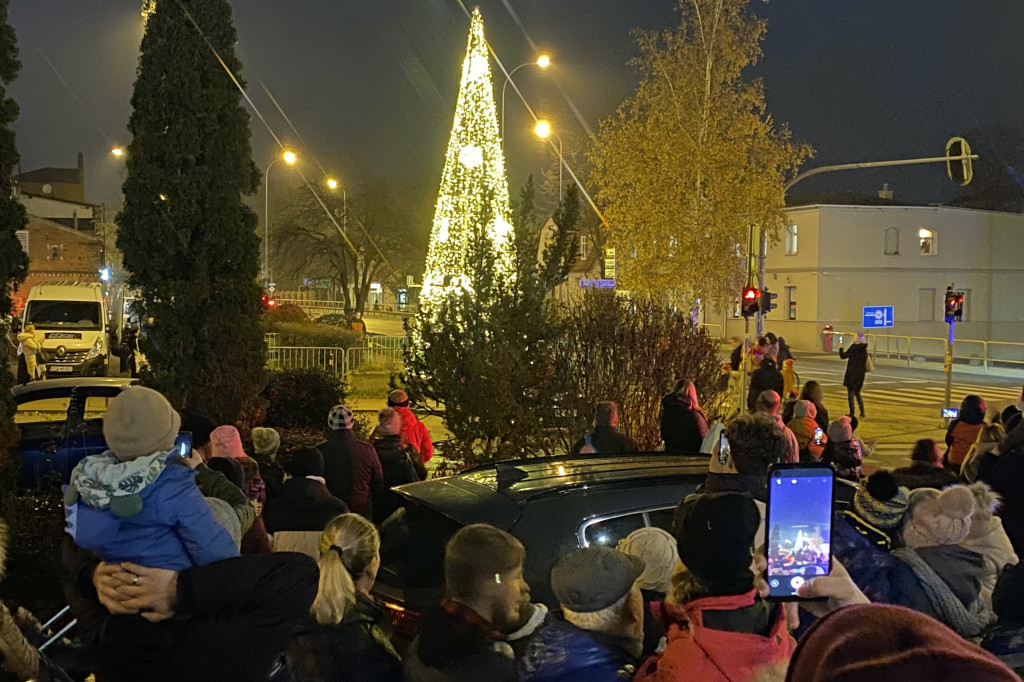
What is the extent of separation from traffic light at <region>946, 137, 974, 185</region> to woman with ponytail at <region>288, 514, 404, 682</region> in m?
20.7

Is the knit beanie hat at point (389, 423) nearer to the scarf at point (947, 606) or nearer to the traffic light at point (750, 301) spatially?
the scarf at point (947, 606)

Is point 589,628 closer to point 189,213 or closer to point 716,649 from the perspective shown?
point 716,649

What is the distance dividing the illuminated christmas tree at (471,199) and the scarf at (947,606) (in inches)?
276

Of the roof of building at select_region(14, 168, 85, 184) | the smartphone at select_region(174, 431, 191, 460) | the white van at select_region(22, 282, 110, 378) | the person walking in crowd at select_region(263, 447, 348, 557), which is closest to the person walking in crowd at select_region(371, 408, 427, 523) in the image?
the person walking in crowd at select_region(263, 447, 348, 557)

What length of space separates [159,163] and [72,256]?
200 ft

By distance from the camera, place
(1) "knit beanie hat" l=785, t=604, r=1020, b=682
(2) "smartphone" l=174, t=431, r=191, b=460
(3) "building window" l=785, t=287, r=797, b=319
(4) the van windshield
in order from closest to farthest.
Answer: (1) "knit beanie hat" l=785, t=604, r=1020, b=682, (2) "smartphone" l=174, t=431, r=191, b=460, (4) the van windshield, (3) "building window" l=785, t=287, r=797, b=319

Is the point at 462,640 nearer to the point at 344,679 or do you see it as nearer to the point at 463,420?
the point at 344,679

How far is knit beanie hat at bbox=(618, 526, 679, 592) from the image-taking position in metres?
3.61

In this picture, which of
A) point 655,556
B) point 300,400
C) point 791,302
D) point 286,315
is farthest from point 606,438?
point 791,302

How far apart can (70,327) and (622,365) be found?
22.0 m

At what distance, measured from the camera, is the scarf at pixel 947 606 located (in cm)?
347

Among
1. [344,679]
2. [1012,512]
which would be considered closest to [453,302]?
[1012,512]

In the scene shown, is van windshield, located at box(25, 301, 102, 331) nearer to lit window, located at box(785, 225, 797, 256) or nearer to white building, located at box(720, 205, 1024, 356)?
white building, located at box(720, 205, 1024, 356)

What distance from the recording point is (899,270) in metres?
52.6
